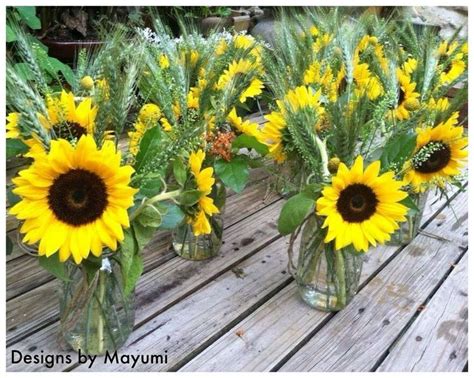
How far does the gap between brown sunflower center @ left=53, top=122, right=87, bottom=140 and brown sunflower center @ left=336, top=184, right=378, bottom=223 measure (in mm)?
374

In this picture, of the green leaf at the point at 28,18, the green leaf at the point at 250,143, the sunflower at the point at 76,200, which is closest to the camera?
the sunflower at the point at 76,200

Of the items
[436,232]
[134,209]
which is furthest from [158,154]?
[436,232]

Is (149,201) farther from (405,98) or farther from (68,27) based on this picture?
(68,27)

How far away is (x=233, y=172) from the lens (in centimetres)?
93

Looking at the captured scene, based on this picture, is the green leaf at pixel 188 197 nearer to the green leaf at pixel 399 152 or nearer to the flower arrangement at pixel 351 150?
the flower arrangement at pixel 351 150

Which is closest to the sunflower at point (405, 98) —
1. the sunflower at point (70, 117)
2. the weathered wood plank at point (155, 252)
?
the weathered wood plank at point (155, 252)

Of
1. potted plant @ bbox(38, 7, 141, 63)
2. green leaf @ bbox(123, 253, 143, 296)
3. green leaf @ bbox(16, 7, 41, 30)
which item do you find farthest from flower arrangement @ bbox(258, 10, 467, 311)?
potted plant @ bbox(38, 7, 141, 63)

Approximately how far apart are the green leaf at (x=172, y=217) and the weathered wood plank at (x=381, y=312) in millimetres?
300

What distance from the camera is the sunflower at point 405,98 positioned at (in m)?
0.98

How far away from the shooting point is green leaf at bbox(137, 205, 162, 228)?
2.27ft

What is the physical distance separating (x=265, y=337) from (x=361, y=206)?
30 centimetres

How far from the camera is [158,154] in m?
0.70

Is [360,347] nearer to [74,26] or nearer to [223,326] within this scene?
[223,326]
